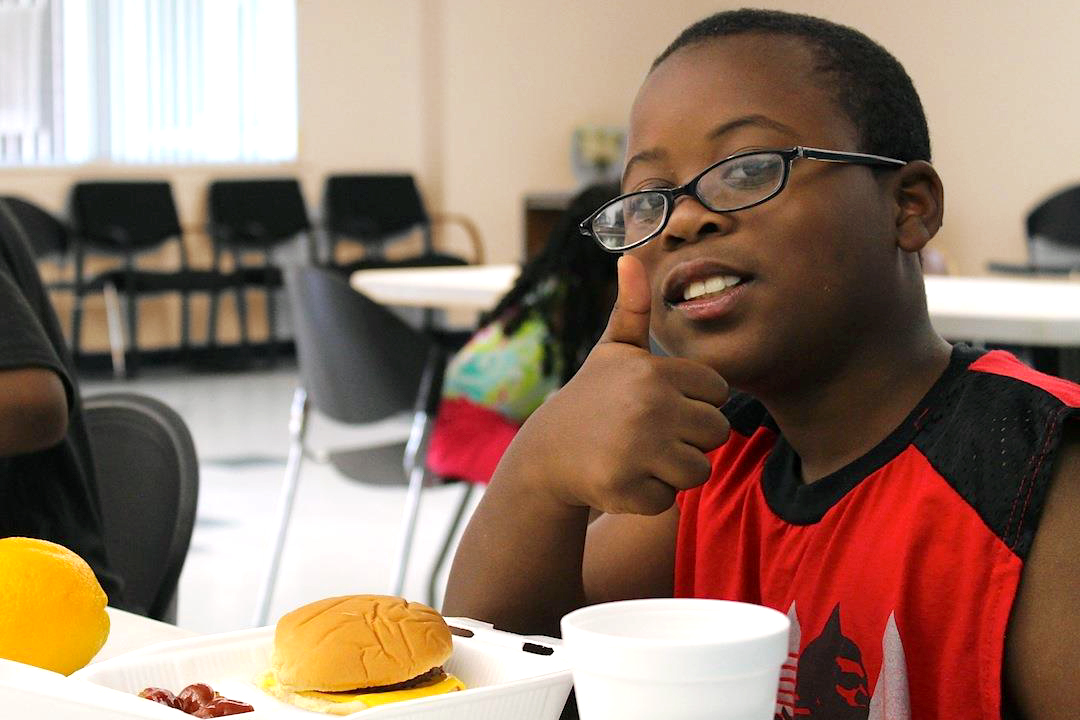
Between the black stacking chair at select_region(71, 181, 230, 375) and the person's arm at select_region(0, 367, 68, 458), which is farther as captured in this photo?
the black stacking chair at select_region(71, 181, 230, 375)

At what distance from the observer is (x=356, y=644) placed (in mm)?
663

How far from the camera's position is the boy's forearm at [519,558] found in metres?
0.87

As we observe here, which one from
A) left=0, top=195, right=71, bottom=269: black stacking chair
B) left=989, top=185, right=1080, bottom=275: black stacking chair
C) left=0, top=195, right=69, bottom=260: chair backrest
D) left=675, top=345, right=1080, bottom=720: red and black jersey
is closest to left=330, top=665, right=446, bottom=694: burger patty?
left=675, top=345, right=1080, bottom=720: red and black jersey

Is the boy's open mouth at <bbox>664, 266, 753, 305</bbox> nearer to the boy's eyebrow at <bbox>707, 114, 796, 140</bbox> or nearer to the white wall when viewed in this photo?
the boy's eyebrow at <bbox>707, 114, 796, 140</bbox>

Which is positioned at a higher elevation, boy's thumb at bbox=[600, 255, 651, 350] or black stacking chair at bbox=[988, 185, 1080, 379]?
boy's thumb at bbox=[600, 255, 651, 350]

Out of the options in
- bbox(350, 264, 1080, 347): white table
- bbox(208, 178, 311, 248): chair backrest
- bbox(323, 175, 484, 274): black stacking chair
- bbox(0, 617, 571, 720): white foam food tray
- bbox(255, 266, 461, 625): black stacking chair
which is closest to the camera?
bbox(0, 617, 571, 720): white foam food tray

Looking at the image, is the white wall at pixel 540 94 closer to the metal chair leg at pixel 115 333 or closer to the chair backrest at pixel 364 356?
the metal chair leg at pixel 115 333

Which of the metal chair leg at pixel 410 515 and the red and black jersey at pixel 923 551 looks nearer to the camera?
the red and black jersey at pixel 923 551

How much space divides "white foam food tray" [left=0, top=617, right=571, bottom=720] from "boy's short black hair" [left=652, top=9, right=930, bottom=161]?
0.39 m

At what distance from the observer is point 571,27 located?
918 centimetres

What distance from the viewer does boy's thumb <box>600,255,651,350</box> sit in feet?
2.58

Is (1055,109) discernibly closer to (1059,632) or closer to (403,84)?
(403,84)

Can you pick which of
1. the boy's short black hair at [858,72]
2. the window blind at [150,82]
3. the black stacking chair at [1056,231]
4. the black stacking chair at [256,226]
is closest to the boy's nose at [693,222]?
the boy's short black hair at [858,72]

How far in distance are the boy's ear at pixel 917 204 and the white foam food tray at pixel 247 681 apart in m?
0.36
